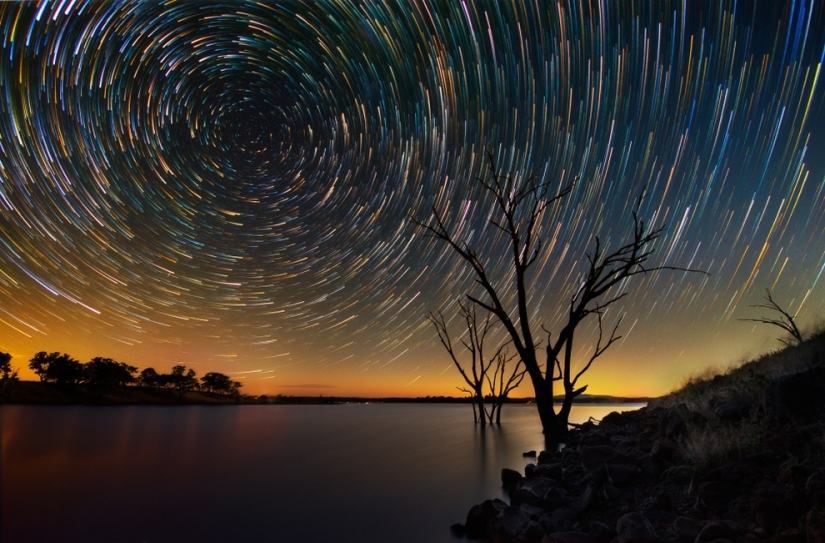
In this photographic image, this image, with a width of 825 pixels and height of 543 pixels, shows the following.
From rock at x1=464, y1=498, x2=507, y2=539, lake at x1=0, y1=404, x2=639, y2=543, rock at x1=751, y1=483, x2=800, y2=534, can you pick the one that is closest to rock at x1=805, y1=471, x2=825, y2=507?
rock at x1=751, y1=483, x2=800, y2=534

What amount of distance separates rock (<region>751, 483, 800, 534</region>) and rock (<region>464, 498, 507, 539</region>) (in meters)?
3.21

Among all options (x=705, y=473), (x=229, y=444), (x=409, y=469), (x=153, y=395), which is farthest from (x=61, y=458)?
(x=153, y=395)

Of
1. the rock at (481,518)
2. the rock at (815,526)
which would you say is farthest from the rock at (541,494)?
the rock at (815,526)

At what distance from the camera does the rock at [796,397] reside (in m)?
6.09

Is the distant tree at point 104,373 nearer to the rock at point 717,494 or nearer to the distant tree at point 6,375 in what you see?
the distant tree at point 6,375

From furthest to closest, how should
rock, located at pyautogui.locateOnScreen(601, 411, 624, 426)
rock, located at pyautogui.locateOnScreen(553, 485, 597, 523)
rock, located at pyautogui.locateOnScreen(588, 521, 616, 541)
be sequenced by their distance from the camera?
rock, located at pyautogui.locateOnScreen(601, 411, 624, 426) < rock, located at pyautogui.locateOnScreen(553, 485, 597, 523) < rock, located at pyautogui.locateOnScreen(588, 521, 616, 541)

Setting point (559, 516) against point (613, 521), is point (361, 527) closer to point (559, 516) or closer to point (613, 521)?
point (559, 516)

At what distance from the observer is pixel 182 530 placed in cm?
758

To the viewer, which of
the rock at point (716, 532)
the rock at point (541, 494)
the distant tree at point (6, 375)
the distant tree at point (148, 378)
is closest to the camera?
the rock at point (716, 532)

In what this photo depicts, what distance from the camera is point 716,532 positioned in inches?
168

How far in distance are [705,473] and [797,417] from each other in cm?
173

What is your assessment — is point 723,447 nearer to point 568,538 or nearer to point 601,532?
point 601,532

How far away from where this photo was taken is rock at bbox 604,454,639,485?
6684 mm

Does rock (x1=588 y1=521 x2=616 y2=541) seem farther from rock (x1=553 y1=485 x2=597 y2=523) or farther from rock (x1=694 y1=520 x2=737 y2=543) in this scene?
rock (x1=694 y1=520 x2=737 y2=543)
